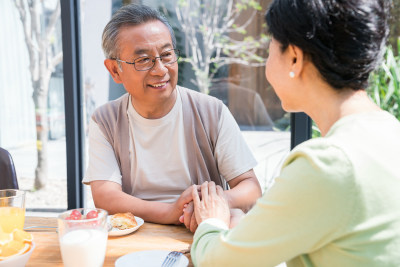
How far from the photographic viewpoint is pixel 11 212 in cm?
107

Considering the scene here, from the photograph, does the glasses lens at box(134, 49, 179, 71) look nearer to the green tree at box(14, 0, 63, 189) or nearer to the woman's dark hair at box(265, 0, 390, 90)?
the woman's dark hair at box(265, 0, 390, 90)

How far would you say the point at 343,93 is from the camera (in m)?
0.84

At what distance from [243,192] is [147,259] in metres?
0.60

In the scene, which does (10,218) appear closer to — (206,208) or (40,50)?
(206,208)

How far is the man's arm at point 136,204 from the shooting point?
1345mm

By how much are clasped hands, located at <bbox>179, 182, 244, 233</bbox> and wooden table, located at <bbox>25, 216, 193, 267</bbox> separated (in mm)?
50

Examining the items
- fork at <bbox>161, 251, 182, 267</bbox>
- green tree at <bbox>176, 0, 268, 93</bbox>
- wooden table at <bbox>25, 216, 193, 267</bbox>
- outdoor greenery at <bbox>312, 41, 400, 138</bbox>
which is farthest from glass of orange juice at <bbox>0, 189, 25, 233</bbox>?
outdoor greenery at <bbox>312, 41, 400, 138</bbox>

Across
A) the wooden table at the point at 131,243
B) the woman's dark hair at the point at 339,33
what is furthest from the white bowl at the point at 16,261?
the woman's dark hair at the point at 339,33

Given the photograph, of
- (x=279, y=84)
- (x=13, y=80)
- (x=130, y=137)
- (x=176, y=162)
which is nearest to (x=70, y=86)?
(x=13, y=80)

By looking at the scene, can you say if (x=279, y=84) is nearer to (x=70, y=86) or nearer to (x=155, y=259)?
(x=155, y=259)

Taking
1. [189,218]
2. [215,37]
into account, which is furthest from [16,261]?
[215,37]

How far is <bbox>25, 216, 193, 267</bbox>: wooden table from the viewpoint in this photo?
108cm

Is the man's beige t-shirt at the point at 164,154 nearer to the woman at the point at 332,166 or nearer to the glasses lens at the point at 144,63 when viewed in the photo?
the glasses lens at the point at 144,63

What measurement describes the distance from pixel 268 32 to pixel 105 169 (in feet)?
3.25
